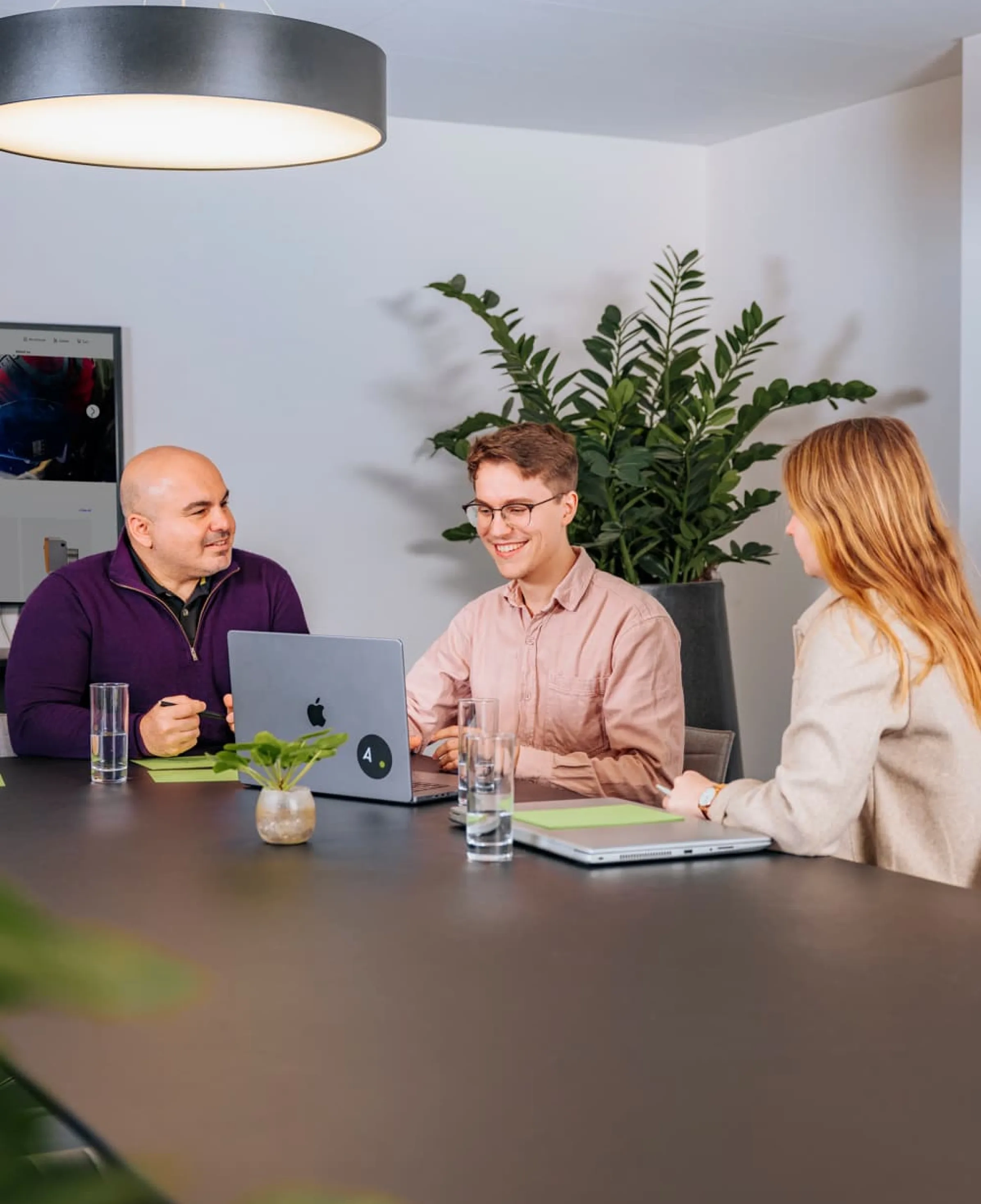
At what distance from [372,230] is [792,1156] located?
4855 millimetres

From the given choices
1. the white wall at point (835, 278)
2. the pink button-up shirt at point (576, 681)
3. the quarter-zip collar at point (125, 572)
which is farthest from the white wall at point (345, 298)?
the pink button-up shirt at point (576, 681)

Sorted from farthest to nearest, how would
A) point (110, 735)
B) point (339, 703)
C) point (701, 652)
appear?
point (701, 652)
point (110, 735)
point (339, 703)

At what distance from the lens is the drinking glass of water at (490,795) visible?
184 centimetres

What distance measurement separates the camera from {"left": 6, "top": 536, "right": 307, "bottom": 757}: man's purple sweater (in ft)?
9.39

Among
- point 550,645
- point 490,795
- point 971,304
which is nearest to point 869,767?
point 490,795

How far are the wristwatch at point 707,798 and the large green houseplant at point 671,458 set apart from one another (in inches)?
107

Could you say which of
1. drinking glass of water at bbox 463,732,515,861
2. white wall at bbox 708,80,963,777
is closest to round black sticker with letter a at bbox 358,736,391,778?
drinking glass of water at bbox 463,732,515,861

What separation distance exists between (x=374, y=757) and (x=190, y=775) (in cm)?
48

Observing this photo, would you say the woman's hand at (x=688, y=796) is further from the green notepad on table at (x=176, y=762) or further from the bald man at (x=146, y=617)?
the bald man at (x=146, y=617)

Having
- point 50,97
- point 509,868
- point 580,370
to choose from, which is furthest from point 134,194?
point 509,868

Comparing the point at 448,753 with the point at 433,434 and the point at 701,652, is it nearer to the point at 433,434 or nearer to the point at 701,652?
the point at 701,652

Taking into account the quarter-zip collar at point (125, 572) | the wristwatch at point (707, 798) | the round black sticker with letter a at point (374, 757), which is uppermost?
the quarter-zip collar at point (125, 572)

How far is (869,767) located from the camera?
77.0 inches

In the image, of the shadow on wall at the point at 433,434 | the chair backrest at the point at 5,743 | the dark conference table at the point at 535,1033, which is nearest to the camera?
the dark conference table at the point at 535,1033
